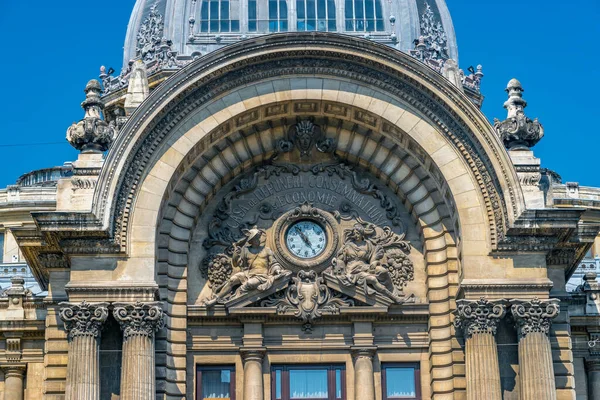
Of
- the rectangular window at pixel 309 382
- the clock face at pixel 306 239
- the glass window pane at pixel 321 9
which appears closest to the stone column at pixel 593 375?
the rectangular window at pixel 309 382

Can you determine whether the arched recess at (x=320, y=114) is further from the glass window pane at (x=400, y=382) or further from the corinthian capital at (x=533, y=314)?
the corinthian capital at (x=533, y=314)

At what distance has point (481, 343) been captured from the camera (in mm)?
31281

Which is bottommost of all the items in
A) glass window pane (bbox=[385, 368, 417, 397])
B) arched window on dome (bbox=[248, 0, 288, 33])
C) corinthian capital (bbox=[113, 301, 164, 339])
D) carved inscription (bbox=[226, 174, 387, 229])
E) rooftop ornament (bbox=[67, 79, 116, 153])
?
glass window pane (bbox=[385, 368, 417, 397])

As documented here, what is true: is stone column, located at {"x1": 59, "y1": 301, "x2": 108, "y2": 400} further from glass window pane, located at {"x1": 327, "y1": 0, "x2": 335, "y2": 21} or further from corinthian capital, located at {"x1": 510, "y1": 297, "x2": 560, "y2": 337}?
glass window pane, located at {"x1": 327, "y1": 0, "x2": 335, "y2": 21}

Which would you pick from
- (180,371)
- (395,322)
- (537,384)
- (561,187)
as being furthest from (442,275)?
(561,187)

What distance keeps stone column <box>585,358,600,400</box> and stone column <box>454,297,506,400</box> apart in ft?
19.5

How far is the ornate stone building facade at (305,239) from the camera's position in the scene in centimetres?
3139

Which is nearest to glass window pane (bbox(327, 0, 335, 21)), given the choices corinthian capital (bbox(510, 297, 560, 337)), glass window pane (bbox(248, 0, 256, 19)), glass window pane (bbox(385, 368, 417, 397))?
glass window pane (bbox(248, 0, 256, 19))

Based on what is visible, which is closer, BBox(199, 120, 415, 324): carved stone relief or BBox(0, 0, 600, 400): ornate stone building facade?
BBox(0, 0, 600, 400): ornate stone building facade

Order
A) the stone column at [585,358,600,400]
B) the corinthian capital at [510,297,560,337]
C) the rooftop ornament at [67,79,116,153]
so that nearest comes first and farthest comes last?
the corinthian capital at [510,297,560,337], the rooftop ornament at [67,79,116,153], the stone column at [585,358,600,400]

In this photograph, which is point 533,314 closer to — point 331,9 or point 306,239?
point 306,239

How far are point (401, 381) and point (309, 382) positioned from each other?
6.90ft

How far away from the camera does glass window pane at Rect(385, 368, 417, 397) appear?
109 ft

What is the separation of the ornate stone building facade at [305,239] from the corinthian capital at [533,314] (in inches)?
1.4
